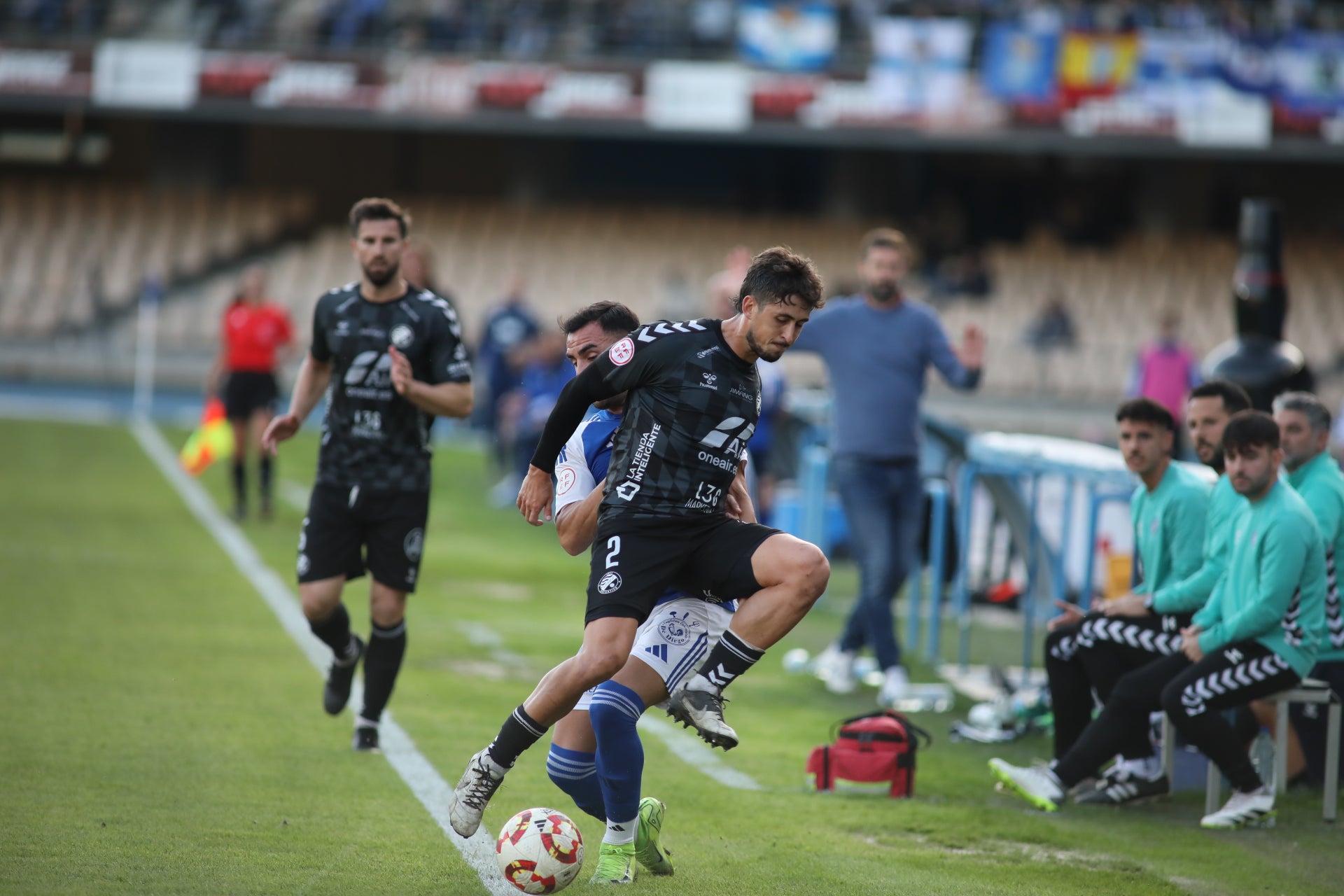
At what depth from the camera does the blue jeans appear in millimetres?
8320

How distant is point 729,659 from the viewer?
15.9 ft

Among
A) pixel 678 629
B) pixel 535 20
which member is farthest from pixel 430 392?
pixel 535 20

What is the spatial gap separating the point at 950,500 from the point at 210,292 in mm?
21161

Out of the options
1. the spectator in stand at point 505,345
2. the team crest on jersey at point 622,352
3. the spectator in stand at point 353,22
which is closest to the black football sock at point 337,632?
the team crest on jersey at point 622,352

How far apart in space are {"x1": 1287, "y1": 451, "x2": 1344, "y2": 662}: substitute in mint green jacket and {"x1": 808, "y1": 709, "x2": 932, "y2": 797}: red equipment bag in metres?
1.75

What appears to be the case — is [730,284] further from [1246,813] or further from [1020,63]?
[1020,63]

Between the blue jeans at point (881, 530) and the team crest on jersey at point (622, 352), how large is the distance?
148 inches

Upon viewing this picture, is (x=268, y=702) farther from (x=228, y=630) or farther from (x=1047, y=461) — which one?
(x=1047, y=461)

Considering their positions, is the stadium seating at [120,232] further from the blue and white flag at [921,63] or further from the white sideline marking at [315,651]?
the blue and white flag at [921,63]

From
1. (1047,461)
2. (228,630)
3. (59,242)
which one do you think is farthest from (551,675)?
(59,242)

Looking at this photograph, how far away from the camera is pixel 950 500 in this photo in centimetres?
1127

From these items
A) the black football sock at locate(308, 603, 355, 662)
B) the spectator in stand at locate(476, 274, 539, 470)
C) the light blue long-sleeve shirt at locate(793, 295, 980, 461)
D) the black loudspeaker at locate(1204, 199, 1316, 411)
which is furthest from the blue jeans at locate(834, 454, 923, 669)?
the spectator in stand at locate(476, 274, 539, 470)

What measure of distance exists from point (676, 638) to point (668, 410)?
0.75 metres

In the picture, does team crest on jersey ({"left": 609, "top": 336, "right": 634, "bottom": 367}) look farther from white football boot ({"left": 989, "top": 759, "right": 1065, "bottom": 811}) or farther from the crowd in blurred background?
the crowd in blurred background
